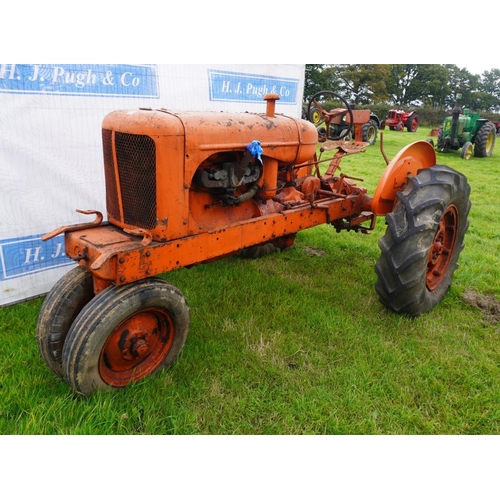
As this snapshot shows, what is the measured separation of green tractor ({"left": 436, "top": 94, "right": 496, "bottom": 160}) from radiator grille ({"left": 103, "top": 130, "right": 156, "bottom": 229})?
46.3ft

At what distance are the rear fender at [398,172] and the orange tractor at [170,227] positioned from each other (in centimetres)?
3

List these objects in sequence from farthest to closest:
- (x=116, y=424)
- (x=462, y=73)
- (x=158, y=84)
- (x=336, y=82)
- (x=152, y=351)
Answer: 1. (x=462, y=73)
2. (x=336, y=82)
3. (x=158, y=84)
4. (x=152, y=351)
5. (x=116, y=424)

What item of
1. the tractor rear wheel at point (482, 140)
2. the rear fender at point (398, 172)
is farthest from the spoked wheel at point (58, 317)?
the tractor rear wheel at point (482, 140)

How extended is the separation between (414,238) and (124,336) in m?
2.13

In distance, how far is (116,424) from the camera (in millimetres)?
2295

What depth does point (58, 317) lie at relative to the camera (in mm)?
2525

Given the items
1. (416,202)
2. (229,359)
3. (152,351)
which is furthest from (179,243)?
(416,202)

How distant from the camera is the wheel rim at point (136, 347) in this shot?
2.48 meters

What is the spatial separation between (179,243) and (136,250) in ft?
0.99

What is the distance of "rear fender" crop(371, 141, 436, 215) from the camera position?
354cm

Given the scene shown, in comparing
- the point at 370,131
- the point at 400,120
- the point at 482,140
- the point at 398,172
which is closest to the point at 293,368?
the point at 398,172

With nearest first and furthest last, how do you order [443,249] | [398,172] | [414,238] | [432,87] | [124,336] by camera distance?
1. [124,336]
2. [414,238]
3. [398,172]
4. [443,249]
5. [432,87]

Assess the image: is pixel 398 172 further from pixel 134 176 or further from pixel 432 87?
pixel 432 87

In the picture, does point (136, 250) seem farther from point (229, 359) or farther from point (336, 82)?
point (336, 82)
